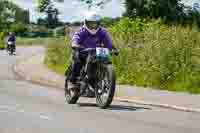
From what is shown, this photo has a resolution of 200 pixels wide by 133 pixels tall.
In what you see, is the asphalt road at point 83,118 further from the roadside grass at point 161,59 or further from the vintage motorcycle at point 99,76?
the roadside grass at point 161,59

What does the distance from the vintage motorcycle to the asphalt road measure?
0.93ft

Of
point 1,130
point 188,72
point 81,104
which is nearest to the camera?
point 1,130

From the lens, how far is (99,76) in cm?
1516

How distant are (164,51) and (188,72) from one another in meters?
1.13

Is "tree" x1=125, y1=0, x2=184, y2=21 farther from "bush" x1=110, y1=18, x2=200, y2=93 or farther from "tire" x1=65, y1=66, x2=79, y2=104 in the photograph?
"tire" x1=65, y1=66, x2=79, y2=104

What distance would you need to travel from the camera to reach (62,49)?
31.3 meters

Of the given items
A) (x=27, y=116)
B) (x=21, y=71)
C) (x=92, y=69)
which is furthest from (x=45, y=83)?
(x=27, y=116)

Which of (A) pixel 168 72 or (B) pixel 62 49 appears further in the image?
(B) pixel 62 49

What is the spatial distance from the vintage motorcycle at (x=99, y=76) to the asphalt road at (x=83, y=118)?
0.93 feet

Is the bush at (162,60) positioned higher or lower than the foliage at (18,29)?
higher

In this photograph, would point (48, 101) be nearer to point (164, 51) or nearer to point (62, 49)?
point (164, 51)

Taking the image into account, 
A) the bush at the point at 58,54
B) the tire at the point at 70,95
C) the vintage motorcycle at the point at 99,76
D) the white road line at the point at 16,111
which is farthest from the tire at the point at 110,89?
the bush at the point at 58,54

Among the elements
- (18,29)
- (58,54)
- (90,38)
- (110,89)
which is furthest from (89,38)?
(18,29)

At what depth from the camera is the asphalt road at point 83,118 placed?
459 inches
